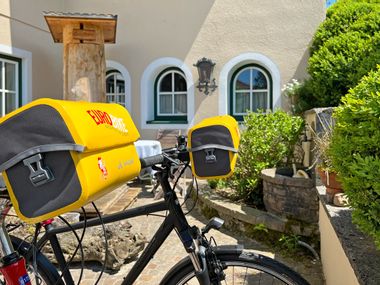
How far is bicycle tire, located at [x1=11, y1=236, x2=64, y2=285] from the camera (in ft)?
6.68

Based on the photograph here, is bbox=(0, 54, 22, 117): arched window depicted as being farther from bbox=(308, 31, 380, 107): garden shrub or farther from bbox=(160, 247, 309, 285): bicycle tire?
bbox=(160, 247, 309, 285): bicycle tire

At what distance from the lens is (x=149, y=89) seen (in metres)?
8.30

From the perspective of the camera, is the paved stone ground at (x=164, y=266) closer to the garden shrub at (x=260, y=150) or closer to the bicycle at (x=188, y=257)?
the garden shrub at (x=260, y=150)

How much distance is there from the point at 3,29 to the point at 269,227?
5761mm

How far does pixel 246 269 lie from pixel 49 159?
1.06 metres

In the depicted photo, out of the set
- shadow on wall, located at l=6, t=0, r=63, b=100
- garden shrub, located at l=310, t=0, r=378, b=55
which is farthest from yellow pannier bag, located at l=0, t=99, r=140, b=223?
shadow on wall, located at l=6, t=0, r=63, b=100

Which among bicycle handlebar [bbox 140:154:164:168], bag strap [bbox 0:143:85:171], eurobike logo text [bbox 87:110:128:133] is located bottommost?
bicycle handlebar [bbox 140:154:164:168]

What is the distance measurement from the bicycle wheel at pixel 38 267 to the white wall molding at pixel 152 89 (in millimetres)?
6058

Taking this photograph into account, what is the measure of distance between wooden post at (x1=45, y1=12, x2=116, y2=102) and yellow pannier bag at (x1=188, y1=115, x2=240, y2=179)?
4.65 meters

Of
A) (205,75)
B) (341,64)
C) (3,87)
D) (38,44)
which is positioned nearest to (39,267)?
(341,64)

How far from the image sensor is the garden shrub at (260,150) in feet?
16.7

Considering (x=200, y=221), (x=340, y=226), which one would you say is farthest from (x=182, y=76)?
(x=340, y=226)

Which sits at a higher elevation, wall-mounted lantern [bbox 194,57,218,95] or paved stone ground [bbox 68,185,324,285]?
wall-mounted lantern [bbox 194,57,218,95]

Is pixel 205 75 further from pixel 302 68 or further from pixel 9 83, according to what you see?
pixel 9 83
